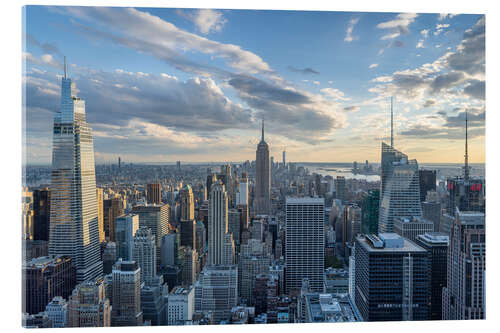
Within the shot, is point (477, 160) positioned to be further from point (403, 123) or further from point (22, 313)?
point (22, 313)

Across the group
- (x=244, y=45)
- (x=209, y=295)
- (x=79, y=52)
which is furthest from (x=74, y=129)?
(x=209, y=295)

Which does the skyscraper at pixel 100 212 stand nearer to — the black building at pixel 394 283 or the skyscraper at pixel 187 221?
the skyscraper at pixel 187 221

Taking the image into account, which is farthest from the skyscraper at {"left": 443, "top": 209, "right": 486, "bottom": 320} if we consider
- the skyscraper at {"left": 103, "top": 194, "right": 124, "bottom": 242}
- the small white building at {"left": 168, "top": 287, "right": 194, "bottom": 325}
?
the skyscraper at {"left": 103, "top": 194, "right": 124, "bottom": 242}

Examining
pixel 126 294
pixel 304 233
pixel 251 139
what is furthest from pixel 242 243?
pixel 251 139

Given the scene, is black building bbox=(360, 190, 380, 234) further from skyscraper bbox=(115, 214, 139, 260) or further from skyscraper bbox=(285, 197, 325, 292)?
skyscraper bbox=(115, 214, 139, 260)

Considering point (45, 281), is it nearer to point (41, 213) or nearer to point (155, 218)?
point (41, 213)

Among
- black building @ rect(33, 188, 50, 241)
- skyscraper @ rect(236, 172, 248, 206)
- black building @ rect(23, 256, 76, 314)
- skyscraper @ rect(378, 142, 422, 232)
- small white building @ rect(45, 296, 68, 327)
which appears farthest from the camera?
skyscraper @ rect(236, 172, 248, 206)

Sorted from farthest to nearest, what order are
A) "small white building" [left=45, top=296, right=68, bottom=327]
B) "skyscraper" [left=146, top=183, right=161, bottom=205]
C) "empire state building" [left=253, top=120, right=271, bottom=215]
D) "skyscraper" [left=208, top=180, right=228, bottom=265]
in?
"skyscraper" [left=208, top=180, right=228, bottom=265]
"skyscraper" [left=146, top=183, right=161, bottom=205]
"empire state building" [left=253, top=120, right=271, bottom=215]
"small white building" [left=45, top=296, right=68, bottom=327]
